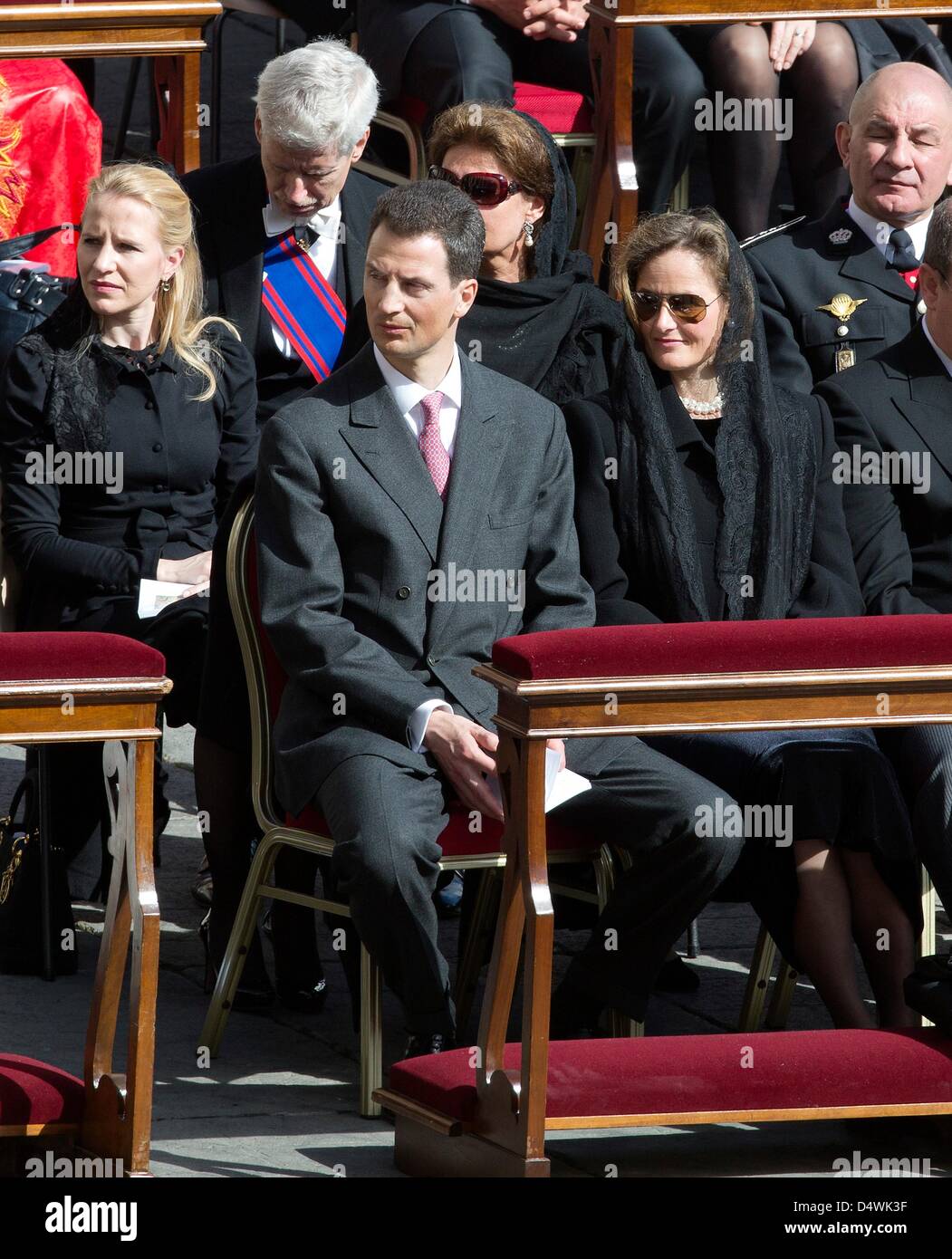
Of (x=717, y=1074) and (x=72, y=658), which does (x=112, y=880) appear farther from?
(x=717, y=1074)

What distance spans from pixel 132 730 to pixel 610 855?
112 cm

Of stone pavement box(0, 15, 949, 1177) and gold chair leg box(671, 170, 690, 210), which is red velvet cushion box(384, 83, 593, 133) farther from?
stone pavement box(0, 15, 949, 1177)

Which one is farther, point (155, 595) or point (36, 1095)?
point (155, 595)

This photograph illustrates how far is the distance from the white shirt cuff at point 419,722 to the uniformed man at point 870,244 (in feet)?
5.30

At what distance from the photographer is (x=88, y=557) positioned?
4.31m

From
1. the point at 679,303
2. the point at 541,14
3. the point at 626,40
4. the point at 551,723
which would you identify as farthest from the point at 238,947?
the point at 541,14

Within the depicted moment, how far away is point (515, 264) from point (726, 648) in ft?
6.05

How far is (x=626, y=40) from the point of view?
5.32 m

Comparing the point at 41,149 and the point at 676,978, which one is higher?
the point at 41,149

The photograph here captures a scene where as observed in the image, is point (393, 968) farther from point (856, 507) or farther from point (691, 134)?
point (691, 134)

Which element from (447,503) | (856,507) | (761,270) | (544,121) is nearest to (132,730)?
(447,503)

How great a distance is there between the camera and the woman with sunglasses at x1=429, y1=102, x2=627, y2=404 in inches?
179

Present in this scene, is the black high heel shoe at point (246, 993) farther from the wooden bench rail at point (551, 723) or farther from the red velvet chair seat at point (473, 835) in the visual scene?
the wooden bench rail at point (551, 723)

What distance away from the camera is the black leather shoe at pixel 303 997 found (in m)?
4.12
